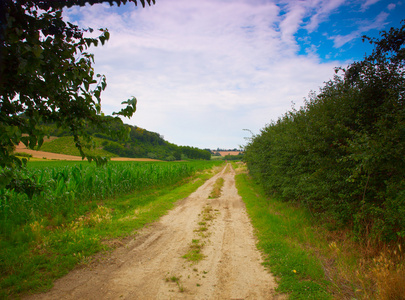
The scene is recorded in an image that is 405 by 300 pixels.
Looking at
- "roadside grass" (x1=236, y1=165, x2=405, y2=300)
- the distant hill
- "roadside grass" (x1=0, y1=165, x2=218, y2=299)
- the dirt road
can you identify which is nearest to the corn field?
"roadside grass" (x1=0, y1=165, x2=218, y2=299)

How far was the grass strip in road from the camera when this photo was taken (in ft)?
12.2

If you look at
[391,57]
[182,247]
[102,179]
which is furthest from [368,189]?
[102,179]

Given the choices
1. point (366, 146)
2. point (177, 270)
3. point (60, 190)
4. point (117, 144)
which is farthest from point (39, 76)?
point (60, 190)

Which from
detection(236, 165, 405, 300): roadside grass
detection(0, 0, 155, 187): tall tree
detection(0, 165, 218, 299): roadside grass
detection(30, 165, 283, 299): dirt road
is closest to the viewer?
detection(0, 0, 155, 187): tall tree

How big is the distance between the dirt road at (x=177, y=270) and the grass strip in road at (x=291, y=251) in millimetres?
289

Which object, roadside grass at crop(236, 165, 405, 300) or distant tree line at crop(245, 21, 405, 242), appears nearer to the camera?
roadside grass at crop(236, 165, 405, 300)

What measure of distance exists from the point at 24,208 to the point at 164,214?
463 centimetres

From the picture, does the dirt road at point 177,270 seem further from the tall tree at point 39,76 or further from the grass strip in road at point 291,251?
the tall tree at point 39,76

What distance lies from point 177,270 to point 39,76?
13.3ft

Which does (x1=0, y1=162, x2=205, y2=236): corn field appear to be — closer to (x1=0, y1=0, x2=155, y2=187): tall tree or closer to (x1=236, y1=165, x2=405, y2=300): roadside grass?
(x1=0, y1=0, x2=155, y2=187): tall tree

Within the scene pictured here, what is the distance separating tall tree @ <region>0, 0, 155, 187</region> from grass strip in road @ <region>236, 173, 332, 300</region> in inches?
154

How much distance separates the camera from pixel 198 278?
4.12 m

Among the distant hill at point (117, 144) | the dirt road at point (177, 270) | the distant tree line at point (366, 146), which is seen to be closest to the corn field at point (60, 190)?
the distant hill at point (117, 144)

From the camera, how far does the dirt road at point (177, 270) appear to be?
3.68 metres
